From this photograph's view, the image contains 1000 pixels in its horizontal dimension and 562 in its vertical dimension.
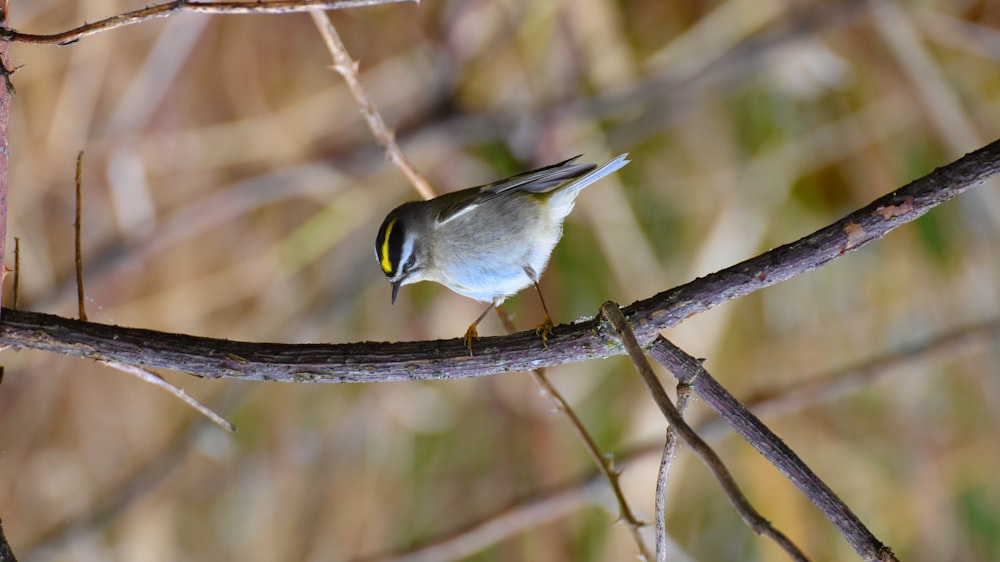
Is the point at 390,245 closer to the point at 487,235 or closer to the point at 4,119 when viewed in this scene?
the point at 487,235

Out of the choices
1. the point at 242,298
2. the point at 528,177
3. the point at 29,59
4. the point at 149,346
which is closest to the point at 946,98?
the point at 528,177

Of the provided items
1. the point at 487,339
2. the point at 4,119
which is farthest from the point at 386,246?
the point at 4,119

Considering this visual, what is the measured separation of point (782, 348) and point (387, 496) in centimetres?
142

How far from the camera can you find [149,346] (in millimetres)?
812

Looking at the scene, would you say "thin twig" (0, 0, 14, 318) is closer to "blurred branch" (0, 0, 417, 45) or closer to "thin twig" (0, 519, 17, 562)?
"blurred branch" (0, 0, 417, 45)

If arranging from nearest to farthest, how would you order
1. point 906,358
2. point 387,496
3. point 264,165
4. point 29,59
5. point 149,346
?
point 149,346 → point 906,358 → point 29,59 → point 264,165 → point 387,496

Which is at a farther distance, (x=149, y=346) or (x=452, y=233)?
(x=452, y=233)

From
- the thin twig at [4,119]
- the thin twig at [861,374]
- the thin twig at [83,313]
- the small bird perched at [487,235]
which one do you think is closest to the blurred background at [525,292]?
the thin twig at [861,374]

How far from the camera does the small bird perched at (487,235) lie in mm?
1276

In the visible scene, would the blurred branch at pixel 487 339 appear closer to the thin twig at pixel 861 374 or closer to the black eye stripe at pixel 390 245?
the black eye stripe at pixel 390 245

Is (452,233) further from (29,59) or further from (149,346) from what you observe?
(29,59)

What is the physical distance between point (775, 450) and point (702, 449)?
0.88 ft

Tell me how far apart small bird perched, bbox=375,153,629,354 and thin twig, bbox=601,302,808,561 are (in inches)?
20.3

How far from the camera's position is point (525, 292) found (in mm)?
2312
